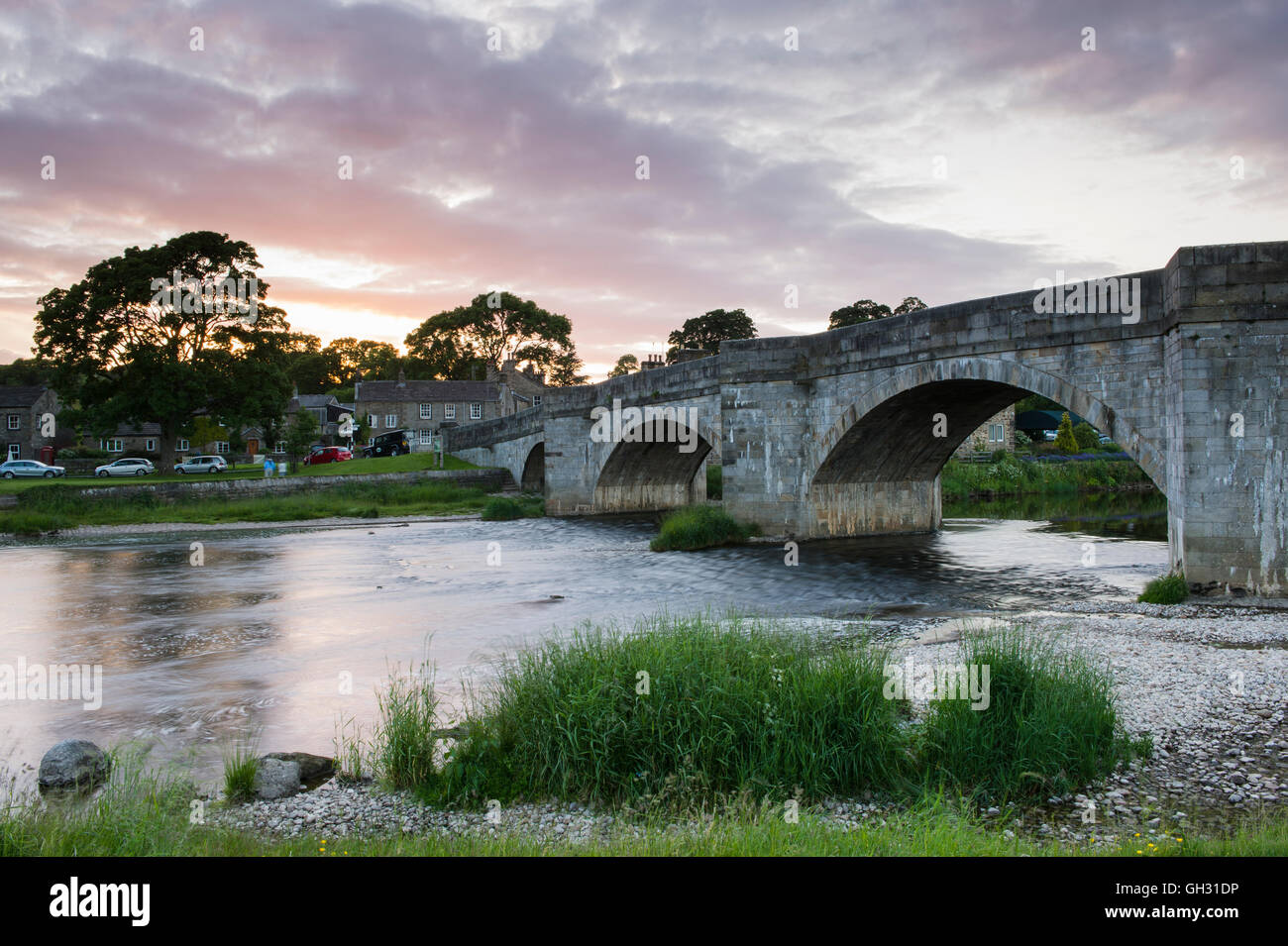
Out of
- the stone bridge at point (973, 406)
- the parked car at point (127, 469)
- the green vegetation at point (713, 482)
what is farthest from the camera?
the parked car at point (127, 469)

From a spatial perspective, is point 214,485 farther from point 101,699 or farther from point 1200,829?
point 1200,829

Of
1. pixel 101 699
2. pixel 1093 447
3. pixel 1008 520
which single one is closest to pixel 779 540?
pixel 1008 520

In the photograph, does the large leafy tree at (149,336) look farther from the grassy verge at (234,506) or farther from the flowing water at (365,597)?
the flowing water at (365,597)

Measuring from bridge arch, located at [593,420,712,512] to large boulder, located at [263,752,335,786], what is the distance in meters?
22.6

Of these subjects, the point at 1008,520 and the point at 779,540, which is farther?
the point at 1008,520

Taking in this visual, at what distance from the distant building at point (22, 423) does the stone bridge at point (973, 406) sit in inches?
1791

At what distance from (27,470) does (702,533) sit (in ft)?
128

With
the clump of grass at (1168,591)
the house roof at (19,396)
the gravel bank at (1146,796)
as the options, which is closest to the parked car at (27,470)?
the house roof at (19,396)

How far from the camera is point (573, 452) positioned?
1422 inches

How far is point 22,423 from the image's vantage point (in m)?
61.0

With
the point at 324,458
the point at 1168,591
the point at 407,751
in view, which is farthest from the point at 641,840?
the point at 324,458

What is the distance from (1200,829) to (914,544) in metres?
18.2

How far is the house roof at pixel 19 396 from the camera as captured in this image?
60906mm

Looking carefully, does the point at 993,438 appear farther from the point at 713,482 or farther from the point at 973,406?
the point at 973,406
